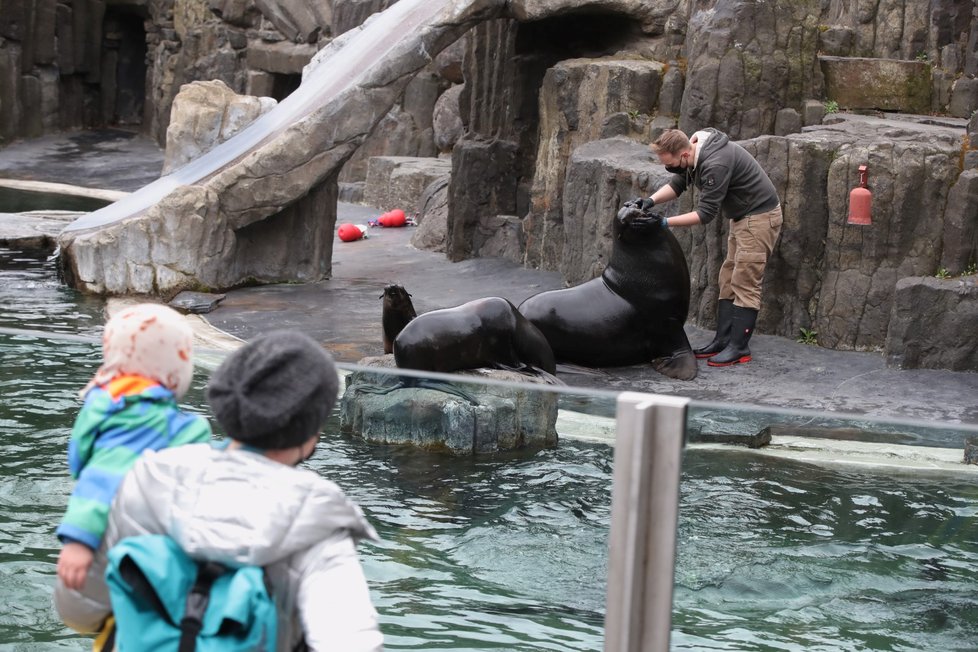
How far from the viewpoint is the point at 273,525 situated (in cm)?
151

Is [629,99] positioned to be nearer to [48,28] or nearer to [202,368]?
[202,368]

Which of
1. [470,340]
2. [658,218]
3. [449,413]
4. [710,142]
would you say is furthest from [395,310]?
[449,413]

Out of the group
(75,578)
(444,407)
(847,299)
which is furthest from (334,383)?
(847,299)

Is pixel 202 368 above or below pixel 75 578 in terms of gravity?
above

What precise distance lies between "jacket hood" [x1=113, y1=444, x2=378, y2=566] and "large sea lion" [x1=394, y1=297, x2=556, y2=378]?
4.16 meters

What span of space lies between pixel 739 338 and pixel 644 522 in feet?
20.4

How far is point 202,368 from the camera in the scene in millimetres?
1911

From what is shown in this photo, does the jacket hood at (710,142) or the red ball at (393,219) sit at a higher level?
the jacket hood at (710,142)

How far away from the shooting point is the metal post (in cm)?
161

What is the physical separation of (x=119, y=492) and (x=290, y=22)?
19544mm

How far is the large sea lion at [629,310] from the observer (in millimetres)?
7465

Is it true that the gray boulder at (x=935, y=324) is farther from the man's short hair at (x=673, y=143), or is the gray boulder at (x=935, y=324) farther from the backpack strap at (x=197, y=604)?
the backpack strap at (x=197, y=604)

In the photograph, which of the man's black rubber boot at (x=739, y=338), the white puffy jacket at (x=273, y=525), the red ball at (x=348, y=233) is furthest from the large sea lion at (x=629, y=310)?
the red ball at (x=348, y=233)

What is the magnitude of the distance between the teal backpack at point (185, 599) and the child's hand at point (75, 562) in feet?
0.25
